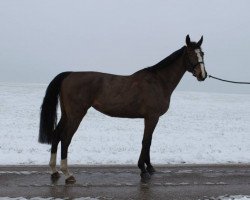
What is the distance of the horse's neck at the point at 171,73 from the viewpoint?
798 cm

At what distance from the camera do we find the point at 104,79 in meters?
7.55

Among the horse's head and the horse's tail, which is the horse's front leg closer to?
the horse's head

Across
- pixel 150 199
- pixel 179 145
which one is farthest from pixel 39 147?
pixel 150 199

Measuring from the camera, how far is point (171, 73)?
8.05 metres

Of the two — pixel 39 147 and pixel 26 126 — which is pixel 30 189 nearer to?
pixel 39 147

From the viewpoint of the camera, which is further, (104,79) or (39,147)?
(39,147)

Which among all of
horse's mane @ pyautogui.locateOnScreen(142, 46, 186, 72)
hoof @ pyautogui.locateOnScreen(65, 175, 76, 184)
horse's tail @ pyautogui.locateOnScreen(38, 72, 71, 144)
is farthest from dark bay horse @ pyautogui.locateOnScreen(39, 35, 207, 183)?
hoof @ pyautogui.locateOnScreen(65, 175, 76, 184)

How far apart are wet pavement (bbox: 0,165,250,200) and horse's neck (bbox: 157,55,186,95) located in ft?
6.22

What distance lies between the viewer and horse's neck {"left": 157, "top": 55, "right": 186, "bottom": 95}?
26.2 ft

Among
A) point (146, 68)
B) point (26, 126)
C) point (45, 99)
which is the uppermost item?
point (146, 68)

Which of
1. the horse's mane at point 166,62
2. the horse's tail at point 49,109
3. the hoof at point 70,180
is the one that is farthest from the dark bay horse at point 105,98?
the hoof at point 70,180

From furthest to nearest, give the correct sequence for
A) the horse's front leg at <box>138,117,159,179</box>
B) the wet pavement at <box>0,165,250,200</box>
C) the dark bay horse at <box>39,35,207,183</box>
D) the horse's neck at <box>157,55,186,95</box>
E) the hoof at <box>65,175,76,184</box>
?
the horse's neck at <box>157,55,186,95</box>
the horse's front leg at <box>138,117,159,179</box>
the dark bay horse at <box>39,35,207,183</box>
the hoof at <box>65,175,76,184</box>
the wet pavement at <box>0,165,250,200</box>

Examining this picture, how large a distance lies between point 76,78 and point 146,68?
1514 millimetres

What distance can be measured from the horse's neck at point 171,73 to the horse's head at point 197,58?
0.30m
